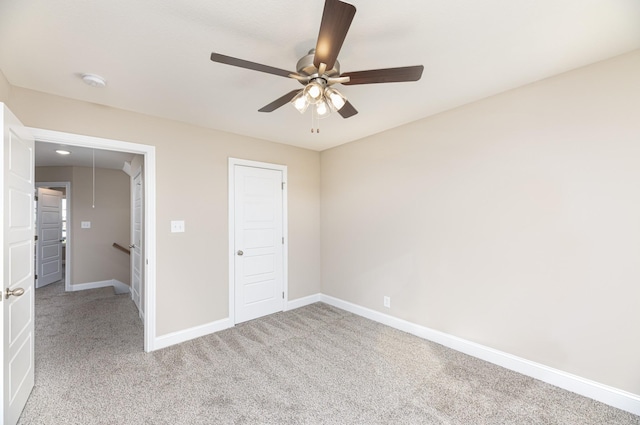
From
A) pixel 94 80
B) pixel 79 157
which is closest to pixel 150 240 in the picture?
pixel 94 80

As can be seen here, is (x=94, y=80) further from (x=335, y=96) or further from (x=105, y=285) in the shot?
(x=105, y=285)

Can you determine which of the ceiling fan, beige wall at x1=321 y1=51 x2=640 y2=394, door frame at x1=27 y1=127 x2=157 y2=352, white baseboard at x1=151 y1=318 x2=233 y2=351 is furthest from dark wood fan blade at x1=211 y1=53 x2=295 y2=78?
white baseboard at x1=151 y1=318 x2=233 y2=351

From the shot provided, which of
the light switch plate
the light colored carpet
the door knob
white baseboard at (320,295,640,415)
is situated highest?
the light switch plate

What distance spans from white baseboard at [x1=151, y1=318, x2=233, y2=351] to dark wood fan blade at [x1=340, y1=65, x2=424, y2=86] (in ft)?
9.91

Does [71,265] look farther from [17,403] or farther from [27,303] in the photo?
[17,403]

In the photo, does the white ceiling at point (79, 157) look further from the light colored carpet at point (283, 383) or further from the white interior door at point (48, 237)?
the light colored carpet at point (283, 383)

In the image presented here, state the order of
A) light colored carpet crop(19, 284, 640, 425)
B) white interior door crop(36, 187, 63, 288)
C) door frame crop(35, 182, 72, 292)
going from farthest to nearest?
white interior door crop(36, 187, 63, 288) → door frame crop(35, 182, 72, 292) → light colored carpet crop(19, 284, 640, 425)

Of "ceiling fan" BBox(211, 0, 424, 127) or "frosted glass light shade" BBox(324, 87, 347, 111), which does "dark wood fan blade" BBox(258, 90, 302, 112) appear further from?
"frosted glass light shade" BBox(324, 87, 347, 111)

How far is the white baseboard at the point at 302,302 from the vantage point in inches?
158

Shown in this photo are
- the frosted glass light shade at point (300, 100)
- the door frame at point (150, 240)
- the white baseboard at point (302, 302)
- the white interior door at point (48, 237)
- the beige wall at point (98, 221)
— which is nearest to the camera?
the frosted glass light shade at point (300, 100)

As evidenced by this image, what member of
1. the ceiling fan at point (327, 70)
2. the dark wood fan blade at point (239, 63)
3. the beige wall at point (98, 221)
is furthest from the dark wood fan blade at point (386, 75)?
the beige wall at point (98, 221)

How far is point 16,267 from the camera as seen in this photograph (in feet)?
6.15

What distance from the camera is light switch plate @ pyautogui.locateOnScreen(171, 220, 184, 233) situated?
3.03m

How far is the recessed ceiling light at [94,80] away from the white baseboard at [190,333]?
240 centimetres
